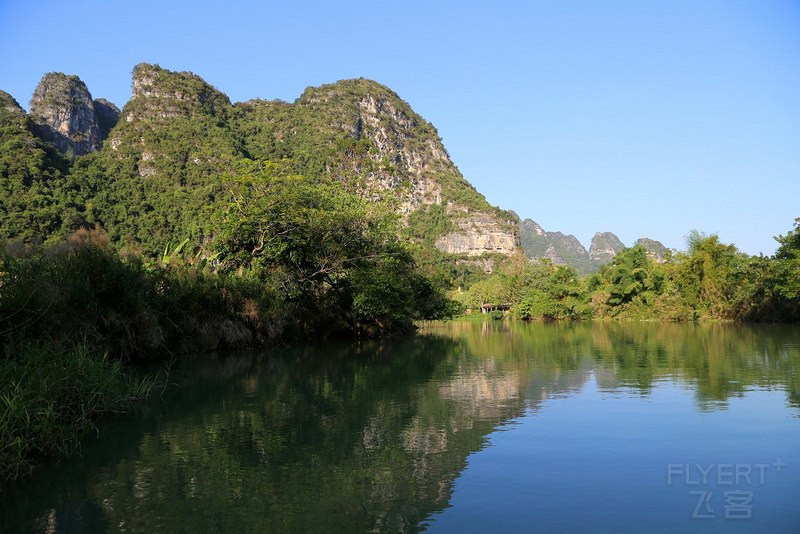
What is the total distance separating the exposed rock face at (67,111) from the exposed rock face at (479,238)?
94983 mm

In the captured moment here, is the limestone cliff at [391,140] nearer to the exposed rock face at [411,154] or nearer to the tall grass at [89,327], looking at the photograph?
the exposed rock face at [411,154]

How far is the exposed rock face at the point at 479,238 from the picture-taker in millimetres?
156250

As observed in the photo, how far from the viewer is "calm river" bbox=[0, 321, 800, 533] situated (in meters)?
4.93

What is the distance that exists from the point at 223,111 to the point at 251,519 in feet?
512

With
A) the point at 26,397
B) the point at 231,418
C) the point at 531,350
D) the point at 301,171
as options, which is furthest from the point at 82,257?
the point at 301,171

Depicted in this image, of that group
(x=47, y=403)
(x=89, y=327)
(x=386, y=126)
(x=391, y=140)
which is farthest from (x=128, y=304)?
(x=386, y=126)

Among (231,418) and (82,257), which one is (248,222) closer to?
(82,257)

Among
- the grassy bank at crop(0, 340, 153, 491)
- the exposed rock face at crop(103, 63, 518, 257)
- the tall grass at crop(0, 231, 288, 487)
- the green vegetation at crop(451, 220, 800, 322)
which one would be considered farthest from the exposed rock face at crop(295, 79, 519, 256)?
the grassy bank at crop(0, 340, 153, 491)

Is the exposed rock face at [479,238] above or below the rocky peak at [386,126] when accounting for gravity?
Result: below

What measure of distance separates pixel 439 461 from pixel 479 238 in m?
153

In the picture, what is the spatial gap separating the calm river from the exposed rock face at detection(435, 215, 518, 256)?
144 m

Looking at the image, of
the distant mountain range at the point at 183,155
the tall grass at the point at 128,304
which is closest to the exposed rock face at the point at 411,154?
the distant mountain range at the point at 183,155

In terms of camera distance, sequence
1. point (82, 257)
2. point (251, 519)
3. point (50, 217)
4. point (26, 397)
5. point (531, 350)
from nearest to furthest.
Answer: point (251, 519) → point (26, 397) → point (82, 257) → point (531, 350) → point (50, 217)

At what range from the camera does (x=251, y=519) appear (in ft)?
16.0
